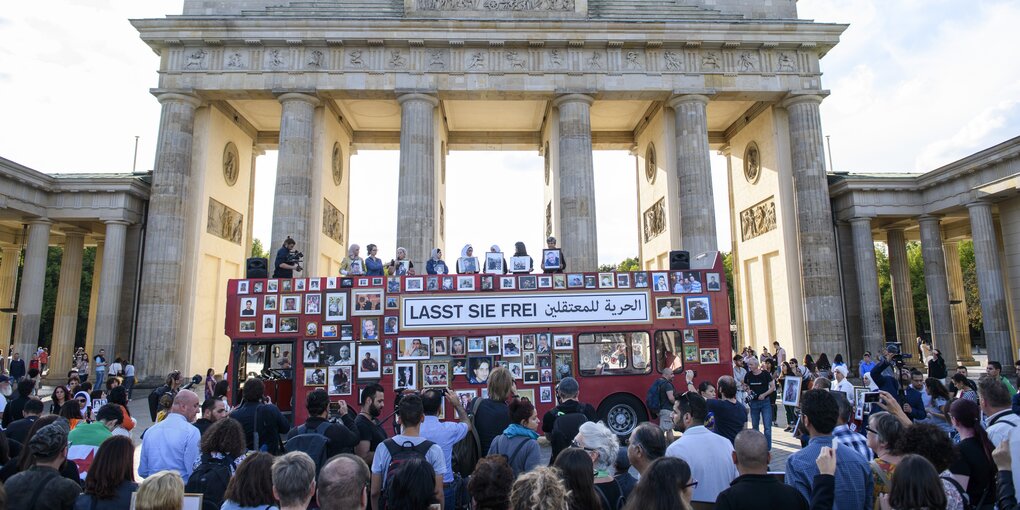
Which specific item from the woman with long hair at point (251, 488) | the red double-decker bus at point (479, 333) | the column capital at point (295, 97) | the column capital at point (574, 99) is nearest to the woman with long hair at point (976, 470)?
the woman with long hair at point (251, 488)

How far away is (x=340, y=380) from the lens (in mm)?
12922

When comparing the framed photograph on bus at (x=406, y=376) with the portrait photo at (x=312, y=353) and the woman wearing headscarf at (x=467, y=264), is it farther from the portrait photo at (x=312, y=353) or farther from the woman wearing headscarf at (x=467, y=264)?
the woman wearing headscarf at (x=467, y=264)

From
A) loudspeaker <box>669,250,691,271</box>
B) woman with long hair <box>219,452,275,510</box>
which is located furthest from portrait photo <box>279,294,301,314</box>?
woman with long hair <box>219,452,275,510</box>

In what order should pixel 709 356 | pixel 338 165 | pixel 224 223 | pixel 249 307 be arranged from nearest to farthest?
pixel 249 307 → pixel 709 356 → pixel 224 223 → pixel 338 165

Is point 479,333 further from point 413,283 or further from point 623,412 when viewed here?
point 623,412

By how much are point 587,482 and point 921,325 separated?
6779 cm

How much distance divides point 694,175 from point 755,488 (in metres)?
24.4

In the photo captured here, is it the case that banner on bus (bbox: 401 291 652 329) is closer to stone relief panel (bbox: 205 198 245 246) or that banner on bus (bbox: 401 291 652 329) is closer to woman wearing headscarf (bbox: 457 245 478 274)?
woman wearing headscarf (bbox: 457 245 478 274)

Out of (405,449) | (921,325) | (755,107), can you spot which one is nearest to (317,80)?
(755,107)

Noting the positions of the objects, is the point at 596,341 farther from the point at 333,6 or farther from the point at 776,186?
the point at 333,6

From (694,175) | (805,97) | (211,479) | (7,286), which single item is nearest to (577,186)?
(694,175)

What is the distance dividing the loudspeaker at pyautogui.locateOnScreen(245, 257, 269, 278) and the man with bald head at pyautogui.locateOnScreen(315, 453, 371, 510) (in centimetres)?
1090

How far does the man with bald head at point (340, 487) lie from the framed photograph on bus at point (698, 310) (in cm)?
1106

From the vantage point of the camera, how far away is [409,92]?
26469 millimetres
